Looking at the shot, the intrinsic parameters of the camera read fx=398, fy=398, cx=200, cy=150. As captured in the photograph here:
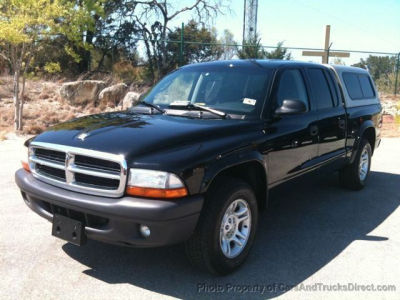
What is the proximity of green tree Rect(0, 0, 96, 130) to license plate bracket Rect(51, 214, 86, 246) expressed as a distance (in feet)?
25.6

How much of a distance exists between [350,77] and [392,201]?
1862 mm

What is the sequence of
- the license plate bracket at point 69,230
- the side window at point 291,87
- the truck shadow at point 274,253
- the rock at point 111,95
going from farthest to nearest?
the rock at point 111,95, the side window at point 291,87, the truck shadow at point 274,253, the license plate bracket at point 69,230

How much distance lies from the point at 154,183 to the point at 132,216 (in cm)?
27

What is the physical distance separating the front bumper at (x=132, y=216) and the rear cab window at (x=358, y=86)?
361 cm

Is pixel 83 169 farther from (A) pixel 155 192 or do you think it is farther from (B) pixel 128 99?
(B) pixel 128 99

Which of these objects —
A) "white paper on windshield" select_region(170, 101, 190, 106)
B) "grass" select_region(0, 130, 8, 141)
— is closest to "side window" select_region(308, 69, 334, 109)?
"white paper on windshield" select_region(170, 101, 190, 106)

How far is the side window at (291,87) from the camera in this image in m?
4.11

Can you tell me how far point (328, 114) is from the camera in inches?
189

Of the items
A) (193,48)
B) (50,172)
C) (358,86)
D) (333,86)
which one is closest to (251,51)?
(193,48)

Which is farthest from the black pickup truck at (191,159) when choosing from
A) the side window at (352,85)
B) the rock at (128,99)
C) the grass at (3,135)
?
the rock at (128,99)

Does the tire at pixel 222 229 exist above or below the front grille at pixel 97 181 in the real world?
below

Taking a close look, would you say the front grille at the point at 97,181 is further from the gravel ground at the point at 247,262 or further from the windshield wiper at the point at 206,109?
the windshield wiper at the point at 206,109

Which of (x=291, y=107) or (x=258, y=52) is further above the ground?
(x=258, y=52)

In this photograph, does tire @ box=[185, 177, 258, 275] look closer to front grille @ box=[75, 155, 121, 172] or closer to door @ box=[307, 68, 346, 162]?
front grille @ box=[75, 155, 121, 172]
